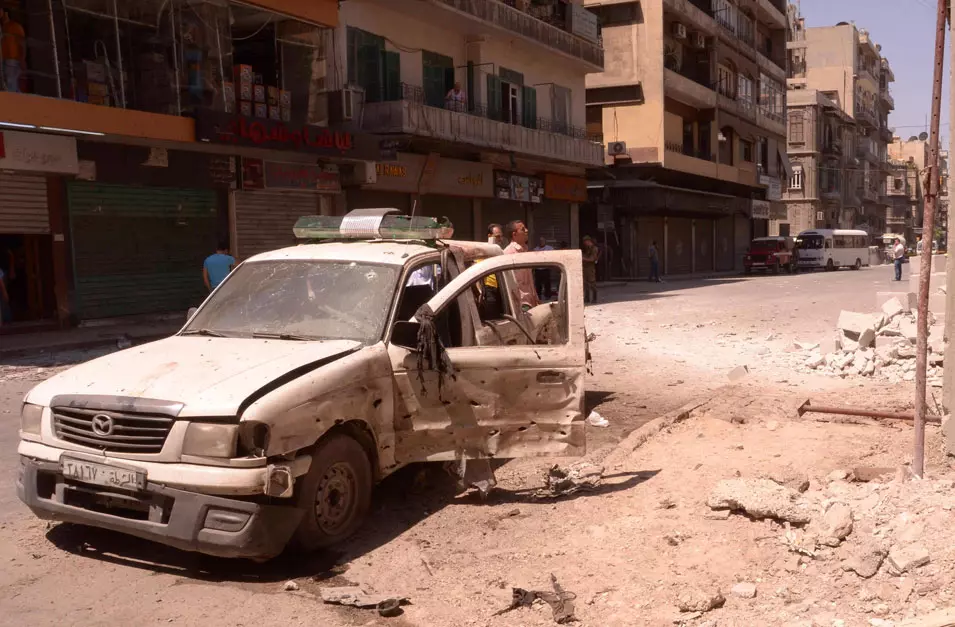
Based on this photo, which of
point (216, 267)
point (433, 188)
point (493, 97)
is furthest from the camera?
point (493, 97)

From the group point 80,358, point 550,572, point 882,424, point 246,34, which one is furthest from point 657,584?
Answer: point 246,34

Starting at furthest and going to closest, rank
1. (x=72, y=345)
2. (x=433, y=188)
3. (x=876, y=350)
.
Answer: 1. (x=433, y=188)
2. (x=72, y=345)
3. (x=876, y=350)

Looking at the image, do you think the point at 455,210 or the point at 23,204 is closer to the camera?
the point at 23,204

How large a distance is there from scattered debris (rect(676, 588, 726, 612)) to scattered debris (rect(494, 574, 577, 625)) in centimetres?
51

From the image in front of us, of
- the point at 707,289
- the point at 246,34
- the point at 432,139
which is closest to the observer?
the point at 246,34

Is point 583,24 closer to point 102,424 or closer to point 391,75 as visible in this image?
point 391,75

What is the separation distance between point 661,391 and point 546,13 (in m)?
24.2

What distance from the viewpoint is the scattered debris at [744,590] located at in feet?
13.5

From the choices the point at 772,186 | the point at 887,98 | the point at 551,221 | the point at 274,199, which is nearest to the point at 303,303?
the point at 274,199

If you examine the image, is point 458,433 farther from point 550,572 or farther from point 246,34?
point 246,34

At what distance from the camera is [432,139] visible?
A: 2394cm

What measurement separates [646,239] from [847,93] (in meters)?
48.4

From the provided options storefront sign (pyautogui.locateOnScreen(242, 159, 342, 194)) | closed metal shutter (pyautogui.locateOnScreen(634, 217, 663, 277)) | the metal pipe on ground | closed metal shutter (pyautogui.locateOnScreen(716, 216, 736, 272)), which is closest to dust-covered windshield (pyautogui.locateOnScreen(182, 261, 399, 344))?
the metal pipe on ground

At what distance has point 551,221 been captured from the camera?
113 feet
